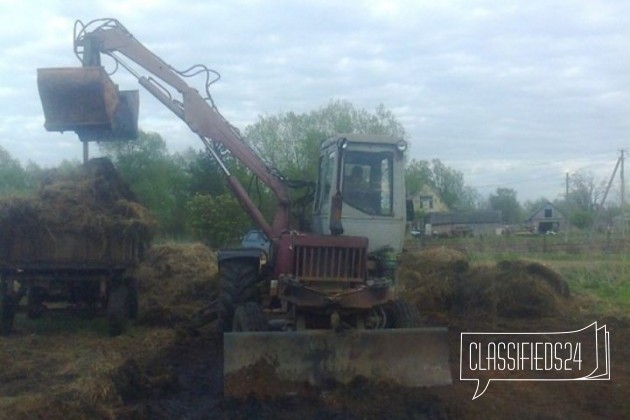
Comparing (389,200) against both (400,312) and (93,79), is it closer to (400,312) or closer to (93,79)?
(400,312)

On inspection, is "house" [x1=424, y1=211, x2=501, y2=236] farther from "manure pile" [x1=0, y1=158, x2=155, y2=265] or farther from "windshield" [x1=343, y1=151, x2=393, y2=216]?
"windshield" [x1=343, y1=151, x2=393, y2=216]

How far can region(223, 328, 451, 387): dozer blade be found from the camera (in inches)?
382

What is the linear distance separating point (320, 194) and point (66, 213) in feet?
13.1

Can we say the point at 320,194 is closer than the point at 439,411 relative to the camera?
No

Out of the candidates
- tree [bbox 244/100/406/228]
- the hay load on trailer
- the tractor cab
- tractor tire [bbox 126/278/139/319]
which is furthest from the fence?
the tractor cab

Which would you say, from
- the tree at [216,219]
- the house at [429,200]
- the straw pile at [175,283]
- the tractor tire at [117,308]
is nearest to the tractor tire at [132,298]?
the straw pile at [175,283]

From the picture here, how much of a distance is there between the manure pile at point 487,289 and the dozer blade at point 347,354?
7.16m

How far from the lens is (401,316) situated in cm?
1134

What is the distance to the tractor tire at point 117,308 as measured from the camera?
14.2 metres

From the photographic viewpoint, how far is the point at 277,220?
47.9ft

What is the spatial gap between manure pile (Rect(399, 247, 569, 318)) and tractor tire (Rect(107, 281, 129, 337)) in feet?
20.3

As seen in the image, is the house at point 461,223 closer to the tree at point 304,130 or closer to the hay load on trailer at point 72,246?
the tree at point 304,130

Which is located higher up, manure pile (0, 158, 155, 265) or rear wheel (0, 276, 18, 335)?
manure pile (0, 158, 155, 265)

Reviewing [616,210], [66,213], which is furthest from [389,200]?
[616,210]
